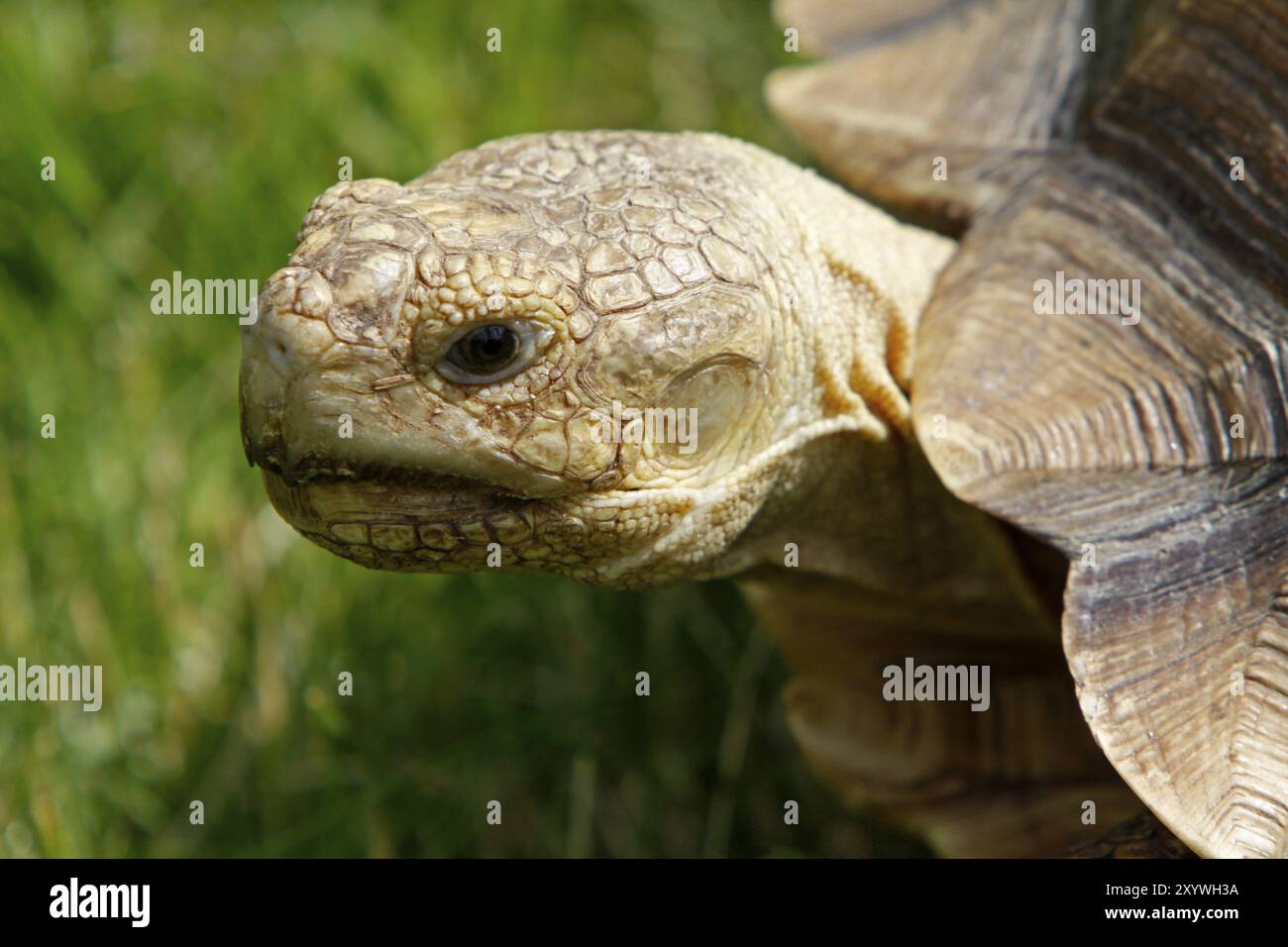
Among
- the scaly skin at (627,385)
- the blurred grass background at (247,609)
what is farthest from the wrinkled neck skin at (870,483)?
the blurred grass background at (247,609)

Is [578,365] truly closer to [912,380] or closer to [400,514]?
[400,514]

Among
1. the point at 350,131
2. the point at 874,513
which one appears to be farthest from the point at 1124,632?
the point at 350,131

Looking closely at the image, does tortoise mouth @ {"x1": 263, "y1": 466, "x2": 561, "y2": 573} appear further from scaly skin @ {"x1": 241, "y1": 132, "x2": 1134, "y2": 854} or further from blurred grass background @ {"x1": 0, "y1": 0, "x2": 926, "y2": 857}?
blurred grass background @ {"x1": 0, "y1": 0, "x2": 926, "y2": 857}

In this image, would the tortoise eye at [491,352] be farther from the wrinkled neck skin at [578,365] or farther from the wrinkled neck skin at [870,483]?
the wrinkled neck skin at [870,483]

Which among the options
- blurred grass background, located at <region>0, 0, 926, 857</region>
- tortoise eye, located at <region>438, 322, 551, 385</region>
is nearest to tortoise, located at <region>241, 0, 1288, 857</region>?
tortoise eye, located at <region>438, 322, 551, 385</region>

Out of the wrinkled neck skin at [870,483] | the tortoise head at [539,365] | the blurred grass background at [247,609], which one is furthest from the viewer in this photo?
the blurred grass background at [247,609]

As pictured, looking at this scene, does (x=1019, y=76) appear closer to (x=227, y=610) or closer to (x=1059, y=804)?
(x=1059, y=804)

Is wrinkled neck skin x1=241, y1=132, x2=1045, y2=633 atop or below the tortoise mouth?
atop
